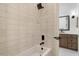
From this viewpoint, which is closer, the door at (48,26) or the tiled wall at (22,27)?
the tiled wall at (22,27)

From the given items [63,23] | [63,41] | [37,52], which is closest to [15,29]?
[37,52]

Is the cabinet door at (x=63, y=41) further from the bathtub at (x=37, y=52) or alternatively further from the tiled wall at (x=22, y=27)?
the bathtub at (x=37, y=52)

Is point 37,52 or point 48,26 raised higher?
point 48,26

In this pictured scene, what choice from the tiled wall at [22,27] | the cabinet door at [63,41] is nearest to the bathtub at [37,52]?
the tiled wall at [22,27]

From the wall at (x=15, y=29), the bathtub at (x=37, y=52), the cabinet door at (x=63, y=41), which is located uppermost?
the wall at (x=15, y=29)

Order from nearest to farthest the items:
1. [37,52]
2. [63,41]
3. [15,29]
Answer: [15,29] → [37,52] → [63,41]

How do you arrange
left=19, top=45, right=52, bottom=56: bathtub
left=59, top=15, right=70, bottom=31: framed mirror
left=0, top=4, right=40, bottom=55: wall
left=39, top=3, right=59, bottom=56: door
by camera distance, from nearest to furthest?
left=0, top=4, right=40, bottom=55: wall
left=19, top=45, right=52, bottom=56: bathtub
left=59, top=15, right=70, bottom=31: framed mirror
left=39, top=3, right=59, bottom=56: door

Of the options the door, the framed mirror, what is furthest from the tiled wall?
the framed mirror

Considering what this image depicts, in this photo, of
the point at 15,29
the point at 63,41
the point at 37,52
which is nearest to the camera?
the point at 15,29

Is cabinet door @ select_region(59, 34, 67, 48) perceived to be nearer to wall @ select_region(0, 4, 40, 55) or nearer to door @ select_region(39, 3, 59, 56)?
door @ select_region(39, 3, 59, 56)

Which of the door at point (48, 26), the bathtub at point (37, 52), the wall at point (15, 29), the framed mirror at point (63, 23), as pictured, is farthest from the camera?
the door at point (48, 26)

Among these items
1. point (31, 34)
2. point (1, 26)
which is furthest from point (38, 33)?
point (1, 26)

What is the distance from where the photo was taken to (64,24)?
105 centimetres

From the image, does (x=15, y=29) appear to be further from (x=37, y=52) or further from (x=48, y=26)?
(x=48, y=26)
